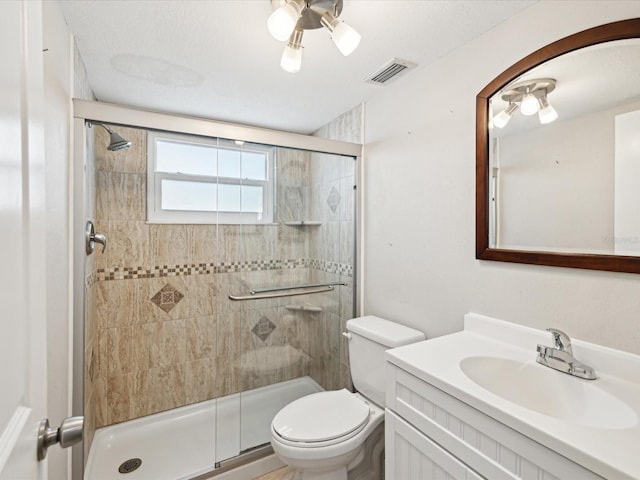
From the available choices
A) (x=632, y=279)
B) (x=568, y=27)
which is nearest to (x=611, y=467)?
(x=632, y=279)

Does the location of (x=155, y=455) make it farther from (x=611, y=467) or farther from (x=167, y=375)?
(x=611, y=467)

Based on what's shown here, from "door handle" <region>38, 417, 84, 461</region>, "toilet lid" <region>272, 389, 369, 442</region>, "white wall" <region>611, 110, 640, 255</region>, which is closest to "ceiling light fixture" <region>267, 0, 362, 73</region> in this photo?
"white wall" <region>611, 110, 640, 255</region>

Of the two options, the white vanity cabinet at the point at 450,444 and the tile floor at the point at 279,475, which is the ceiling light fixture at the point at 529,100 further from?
the tile floor at the point at 279,475

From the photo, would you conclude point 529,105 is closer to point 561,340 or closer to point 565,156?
point 565,156

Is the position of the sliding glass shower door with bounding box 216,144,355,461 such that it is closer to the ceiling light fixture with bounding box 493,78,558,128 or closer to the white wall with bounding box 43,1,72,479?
the white wall with bounding box 43,1,72,479

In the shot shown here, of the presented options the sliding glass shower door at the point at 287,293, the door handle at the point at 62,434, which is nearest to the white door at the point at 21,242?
the door handle at the point at 62,434

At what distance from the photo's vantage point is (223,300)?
1899 millimetres

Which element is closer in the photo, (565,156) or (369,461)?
(565,156)

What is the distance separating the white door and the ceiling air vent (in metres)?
1.44

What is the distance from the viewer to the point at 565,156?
1116mm

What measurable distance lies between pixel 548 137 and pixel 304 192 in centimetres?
131

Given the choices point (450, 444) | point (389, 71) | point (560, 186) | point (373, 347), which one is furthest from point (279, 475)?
point (389, 71)

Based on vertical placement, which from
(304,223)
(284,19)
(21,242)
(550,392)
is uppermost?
(284,19)

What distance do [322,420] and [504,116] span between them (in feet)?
5.25
